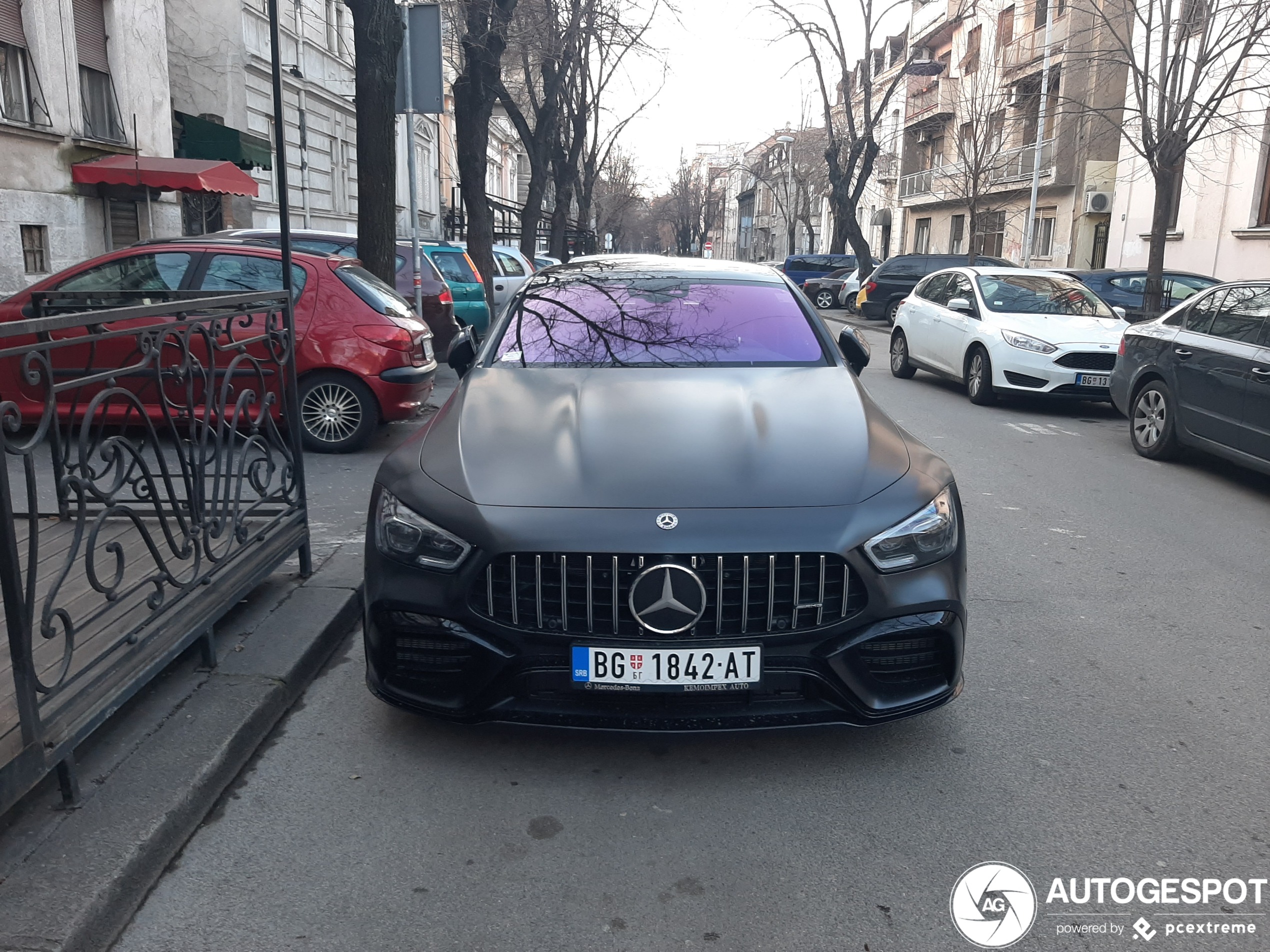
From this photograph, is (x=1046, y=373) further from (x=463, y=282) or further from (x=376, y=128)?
(x=463, y=282)

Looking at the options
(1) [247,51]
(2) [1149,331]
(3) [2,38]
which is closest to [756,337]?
(2) [1149,331]

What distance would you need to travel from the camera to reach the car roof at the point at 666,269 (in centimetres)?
523

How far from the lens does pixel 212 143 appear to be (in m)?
19.6

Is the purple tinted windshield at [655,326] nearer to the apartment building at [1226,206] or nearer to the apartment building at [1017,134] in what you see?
the apartment building at [1226,206]

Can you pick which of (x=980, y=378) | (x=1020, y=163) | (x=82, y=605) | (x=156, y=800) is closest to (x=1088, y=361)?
(x=980, y=378)

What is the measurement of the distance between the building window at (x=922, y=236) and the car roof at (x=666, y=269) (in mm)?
42397

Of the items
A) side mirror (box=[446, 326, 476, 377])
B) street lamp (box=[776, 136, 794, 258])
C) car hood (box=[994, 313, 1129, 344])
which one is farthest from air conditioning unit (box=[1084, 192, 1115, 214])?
side mirror (box=[446, 326, 476, 377])

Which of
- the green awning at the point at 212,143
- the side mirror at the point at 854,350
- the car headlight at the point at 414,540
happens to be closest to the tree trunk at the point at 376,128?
the side mirror at the point at 854,350

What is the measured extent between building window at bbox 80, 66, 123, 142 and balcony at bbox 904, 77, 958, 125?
3077 centimetres

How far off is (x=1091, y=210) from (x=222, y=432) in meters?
31.4

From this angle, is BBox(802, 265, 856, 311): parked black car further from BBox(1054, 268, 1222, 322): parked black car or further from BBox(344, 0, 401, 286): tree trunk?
BBox(344, 0, 401, 286): tree trunk

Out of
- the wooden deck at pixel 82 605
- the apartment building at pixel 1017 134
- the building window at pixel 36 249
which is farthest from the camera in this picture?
the apartment building at pixel 1017 134

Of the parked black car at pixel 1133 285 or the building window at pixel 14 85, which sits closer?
the building window at pixel 14 85

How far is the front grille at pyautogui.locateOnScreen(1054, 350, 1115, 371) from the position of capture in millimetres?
10828
